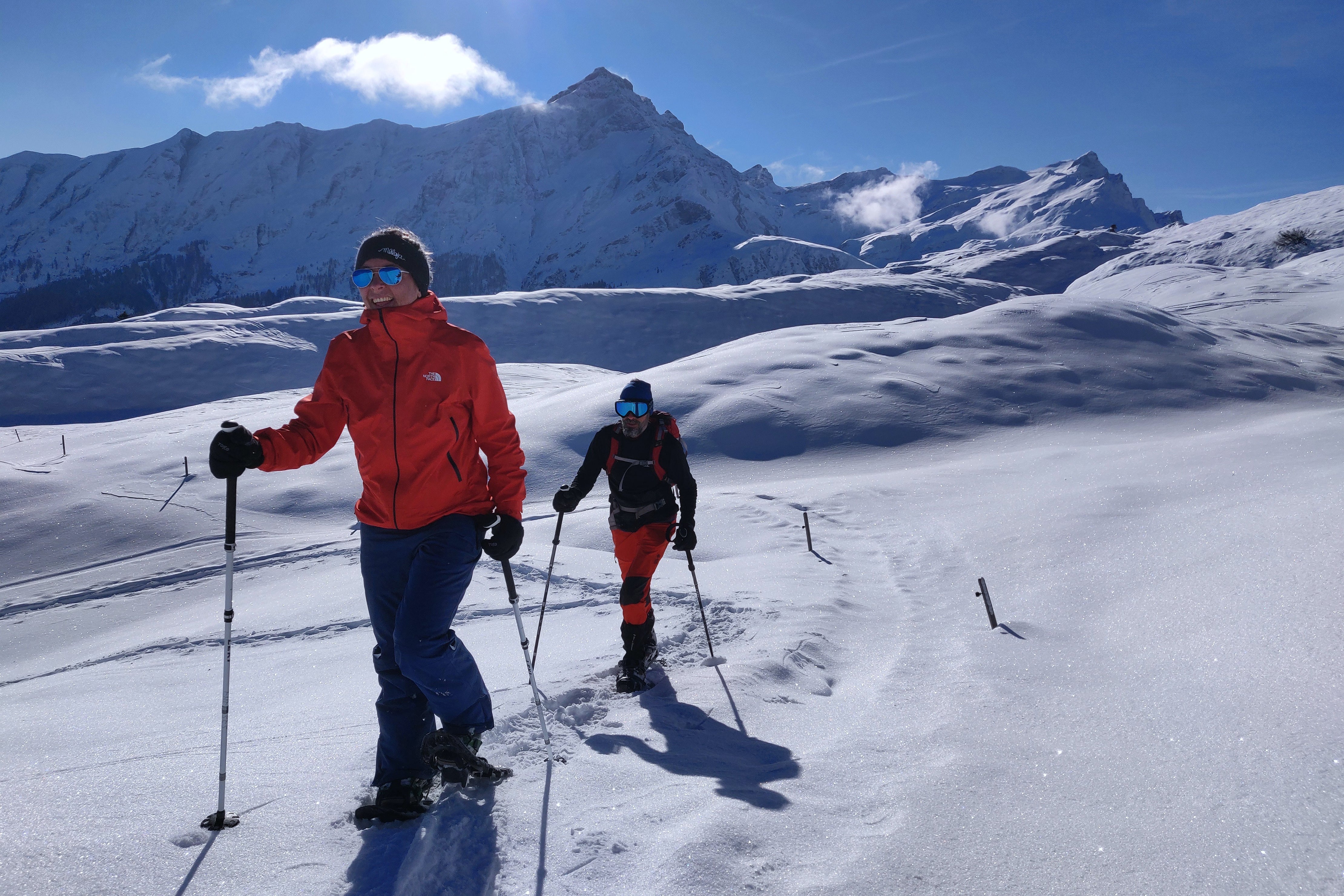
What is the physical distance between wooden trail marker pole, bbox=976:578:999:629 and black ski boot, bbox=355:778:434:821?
3959 mm

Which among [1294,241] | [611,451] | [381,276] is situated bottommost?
[611,451]

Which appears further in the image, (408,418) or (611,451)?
(611,451)

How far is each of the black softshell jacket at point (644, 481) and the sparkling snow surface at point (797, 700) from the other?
1.01 meters

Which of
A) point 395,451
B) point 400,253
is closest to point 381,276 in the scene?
point 400,253

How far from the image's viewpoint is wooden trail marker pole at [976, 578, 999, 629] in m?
5.30

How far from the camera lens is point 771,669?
15.0 feet

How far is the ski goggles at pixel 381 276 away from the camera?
114 inches

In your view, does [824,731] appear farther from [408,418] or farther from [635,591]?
[408,418]

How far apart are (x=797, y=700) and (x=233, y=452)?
9.94 feet

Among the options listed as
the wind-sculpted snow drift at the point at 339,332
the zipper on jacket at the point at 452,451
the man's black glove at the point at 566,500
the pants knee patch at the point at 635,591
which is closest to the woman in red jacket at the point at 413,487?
the zipper on jacket at the point at 452,451

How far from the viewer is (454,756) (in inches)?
113

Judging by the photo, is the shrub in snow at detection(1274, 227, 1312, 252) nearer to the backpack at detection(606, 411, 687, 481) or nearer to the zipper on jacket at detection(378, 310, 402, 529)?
the backpack at detection(606, 411, 687, 481)

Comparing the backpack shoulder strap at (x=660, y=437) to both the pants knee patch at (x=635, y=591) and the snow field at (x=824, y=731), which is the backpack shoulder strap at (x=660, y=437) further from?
the snow field at (x=824, y=731)

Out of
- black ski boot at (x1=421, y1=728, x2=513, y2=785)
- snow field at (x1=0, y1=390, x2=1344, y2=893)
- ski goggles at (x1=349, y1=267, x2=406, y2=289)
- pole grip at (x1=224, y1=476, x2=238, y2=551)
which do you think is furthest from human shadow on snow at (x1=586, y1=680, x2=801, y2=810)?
ski goggles at (x1=349, y1=267, x2=406, y2=289)
